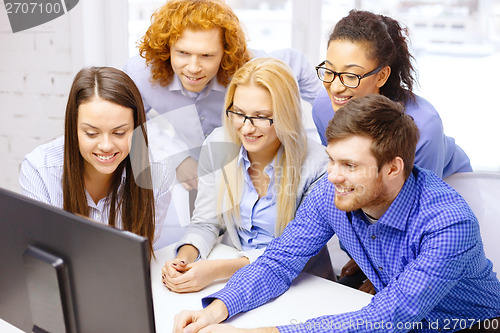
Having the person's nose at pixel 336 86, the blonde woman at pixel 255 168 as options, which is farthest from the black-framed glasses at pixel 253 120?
the person's nose at pixel 336 86

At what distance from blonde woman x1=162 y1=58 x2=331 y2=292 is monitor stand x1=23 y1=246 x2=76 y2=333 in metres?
0.63

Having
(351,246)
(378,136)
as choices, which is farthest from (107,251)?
(351,246)

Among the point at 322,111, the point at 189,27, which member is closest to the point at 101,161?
the point at 189,27

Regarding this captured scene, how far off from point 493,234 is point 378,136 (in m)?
0.60

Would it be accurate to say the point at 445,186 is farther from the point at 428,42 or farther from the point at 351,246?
the point at 428,42

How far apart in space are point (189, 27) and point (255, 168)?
0.56m

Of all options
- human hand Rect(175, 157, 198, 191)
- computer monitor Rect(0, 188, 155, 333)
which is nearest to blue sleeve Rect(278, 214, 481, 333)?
computer monitor Rect(0, 188, 155, 333)

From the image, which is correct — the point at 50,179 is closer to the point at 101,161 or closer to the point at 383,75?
the point at 101,161

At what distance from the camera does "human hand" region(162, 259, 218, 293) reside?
55.0 inches

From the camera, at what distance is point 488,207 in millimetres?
1582

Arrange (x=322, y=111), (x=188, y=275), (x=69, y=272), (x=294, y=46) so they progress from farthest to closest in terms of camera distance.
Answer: (x=294, y=46) → (x=322, y=111) → (x=188, y=275) → (x=69, y=272)

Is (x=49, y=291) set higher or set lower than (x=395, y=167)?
lower

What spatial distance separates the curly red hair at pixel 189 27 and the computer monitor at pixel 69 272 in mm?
1113

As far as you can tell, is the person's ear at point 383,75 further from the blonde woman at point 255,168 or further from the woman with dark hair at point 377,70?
the blonde woman at point 255,168
